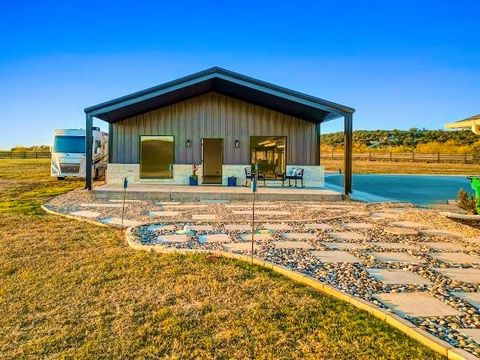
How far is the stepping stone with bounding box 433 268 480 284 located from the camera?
12.6ft

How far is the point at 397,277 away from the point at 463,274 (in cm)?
82

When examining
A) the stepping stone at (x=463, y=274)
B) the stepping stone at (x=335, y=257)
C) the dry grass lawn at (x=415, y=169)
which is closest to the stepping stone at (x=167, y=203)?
the stepping stone at (x=335, y=257)

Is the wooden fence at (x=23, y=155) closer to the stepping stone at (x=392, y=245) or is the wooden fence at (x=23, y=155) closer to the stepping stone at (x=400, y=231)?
the stepping stone at (x=400, y=231)

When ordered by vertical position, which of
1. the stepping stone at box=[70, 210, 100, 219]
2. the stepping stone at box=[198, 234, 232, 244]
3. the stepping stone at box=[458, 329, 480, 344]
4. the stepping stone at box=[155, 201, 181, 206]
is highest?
the stepping stone at box=[155, 201, 181, 206]

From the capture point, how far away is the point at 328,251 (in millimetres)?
4887

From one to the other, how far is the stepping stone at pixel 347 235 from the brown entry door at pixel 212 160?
828 centimetres

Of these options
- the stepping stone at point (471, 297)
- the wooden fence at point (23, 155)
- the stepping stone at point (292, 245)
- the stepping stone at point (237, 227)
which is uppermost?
the wooden fence at point (23, 155)

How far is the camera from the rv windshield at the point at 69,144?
16.1m

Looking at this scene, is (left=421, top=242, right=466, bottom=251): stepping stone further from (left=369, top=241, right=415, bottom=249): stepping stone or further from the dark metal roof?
the dark metal roof

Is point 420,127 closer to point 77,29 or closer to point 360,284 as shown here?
point 77,29

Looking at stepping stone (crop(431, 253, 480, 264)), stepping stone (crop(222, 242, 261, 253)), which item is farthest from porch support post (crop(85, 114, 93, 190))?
stepping stone (crop(431, 253, 480, 264))

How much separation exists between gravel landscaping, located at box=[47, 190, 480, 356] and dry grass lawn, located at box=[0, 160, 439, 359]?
0.52 m

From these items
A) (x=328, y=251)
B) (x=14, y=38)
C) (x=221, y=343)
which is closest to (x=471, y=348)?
(x=221, y=343)

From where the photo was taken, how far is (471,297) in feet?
11.0
